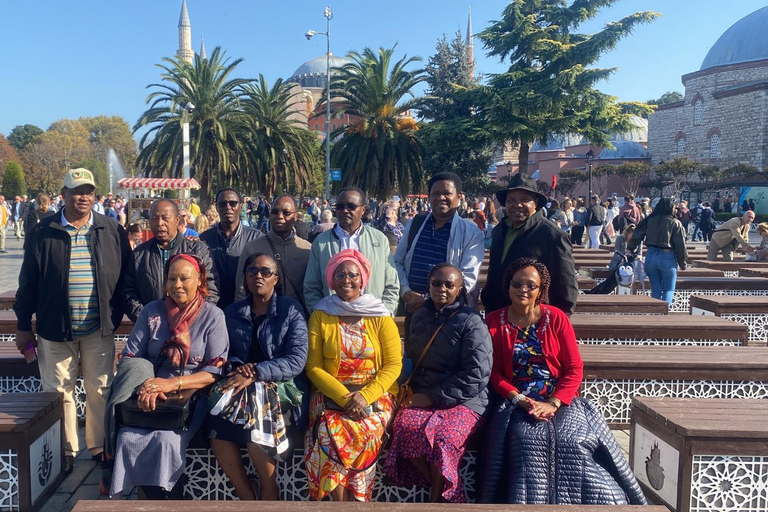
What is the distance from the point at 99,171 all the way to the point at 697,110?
58.9 m

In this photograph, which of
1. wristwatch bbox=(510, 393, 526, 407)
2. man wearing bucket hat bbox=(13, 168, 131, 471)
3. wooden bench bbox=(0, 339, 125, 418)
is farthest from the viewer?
wooden bench bbox=(0, 339, 125, 418)

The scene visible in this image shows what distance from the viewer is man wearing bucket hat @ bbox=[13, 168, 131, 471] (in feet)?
12.7

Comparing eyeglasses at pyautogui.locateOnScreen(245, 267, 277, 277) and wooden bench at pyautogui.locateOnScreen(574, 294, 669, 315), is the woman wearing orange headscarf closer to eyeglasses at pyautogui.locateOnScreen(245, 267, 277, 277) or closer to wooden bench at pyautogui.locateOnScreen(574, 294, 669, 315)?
eyeglasses at pyautogui.locateOnScreen(245, 267, 277, 277)

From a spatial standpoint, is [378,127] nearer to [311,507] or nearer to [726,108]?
[311,507]

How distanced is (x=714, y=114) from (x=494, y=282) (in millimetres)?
55413

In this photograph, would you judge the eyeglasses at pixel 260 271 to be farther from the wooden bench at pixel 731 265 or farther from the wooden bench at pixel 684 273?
the wooden bench at pixel 731 265

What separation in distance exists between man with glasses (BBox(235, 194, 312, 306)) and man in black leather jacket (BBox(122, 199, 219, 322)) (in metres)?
0.32

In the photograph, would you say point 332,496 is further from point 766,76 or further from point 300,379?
point 766,76

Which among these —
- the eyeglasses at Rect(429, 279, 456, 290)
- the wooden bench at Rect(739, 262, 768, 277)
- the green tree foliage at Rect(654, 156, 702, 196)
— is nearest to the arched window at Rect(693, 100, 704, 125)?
the green tree foliage at Rect(654, 156, 702, 196)

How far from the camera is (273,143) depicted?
3164 centimetres

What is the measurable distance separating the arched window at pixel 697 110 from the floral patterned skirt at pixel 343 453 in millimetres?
57910

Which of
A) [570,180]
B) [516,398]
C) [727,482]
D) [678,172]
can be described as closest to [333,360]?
[516,398]

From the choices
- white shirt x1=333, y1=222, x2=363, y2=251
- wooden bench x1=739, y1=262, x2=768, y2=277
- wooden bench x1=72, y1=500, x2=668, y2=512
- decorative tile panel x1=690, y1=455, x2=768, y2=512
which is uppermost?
white shirt x1=333, y1=222, x2=363, y2=251

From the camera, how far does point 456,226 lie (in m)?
4.29
